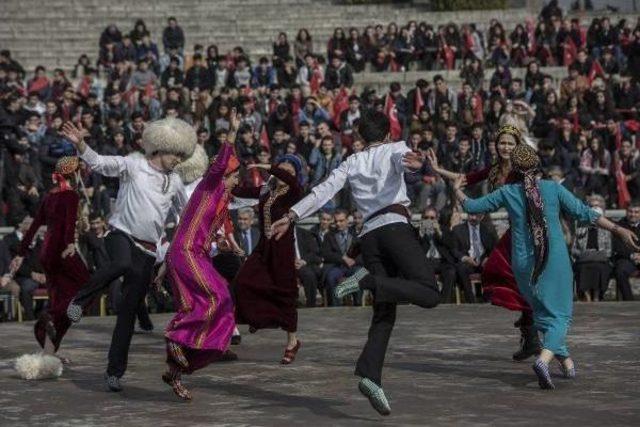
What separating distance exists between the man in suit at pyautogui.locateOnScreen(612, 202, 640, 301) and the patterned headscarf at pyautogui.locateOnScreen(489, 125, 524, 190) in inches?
291

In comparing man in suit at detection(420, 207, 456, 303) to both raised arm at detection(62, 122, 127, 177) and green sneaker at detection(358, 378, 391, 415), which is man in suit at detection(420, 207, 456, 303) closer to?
raised arm at detection(62, 122, 127, 177)

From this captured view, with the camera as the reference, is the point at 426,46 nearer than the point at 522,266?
No

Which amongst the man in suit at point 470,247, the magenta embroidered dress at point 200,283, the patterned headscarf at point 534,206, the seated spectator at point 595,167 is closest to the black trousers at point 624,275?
the man in suit at point 470,247

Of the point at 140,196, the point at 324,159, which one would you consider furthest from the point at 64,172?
the point at 324,159

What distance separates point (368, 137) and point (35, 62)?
Result: 80.5ft

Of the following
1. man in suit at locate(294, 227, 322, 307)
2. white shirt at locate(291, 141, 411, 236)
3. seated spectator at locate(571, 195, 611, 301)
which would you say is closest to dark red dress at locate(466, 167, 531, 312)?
white shirt at locate(291, 141, 411, 236)

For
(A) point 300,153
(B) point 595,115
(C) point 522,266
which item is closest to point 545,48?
(B) point 595,115

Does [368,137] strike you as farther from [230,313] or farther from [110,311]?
[110,311]

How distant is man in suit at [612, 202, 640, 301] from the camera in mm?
20234

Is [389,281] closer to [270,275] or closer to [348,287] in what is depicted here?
[348,287]

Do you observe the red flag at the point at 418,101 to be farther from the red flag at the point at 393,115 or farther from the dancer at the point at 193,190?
the dancer at the point at 193,190

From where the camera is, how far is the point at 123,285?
1198 cm

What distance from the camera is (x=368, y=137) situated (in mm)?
10836

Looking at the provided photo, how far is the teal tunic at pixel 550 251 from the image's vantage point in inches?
463
